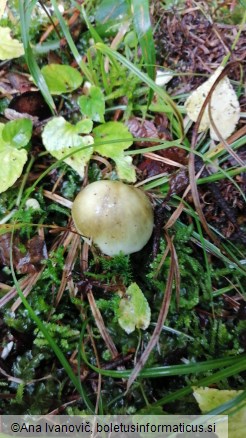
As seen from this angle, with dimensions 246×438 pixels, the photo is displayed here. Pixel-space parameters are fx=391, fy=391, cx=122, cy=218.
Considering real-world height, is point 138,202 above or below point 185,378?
above

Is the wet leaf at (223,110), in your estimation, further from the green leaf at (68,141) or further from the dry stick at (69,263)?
the dry stick at (69,263)

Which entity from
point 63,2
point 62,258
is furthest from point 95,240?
point 63,2

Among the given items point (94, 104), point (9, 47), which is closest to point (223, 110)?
point (94, 104)

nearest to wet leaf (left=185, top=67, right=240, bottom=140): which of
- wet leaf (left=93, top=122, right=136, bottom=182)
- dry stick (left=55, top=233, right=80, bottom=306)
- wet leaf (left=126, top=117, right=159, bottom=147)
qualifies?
wet leaf (left=126, top=117, right=159, bottom=147)

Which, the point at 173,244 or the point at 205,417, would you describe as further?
the point at 173,244

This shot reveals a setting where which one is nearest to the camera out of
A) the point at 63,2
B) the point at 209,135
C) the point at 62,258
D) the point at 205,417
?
the point at 205,417

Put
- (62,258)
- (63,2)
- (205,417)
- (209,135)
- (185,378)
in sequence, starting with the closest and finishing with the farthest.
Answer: (205,417), (185,378), (62,258), (209,135), (63,2)

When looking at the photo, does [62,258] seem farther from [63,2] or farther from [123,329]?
[63,2]

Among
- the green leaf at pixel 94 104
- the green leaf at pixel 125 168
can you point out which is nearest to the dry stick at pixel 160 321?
the green leaf at pixel 125 168

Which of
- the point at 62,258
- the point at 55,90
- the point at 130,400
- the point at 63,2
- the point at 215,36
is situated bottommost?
the point at 130,400
